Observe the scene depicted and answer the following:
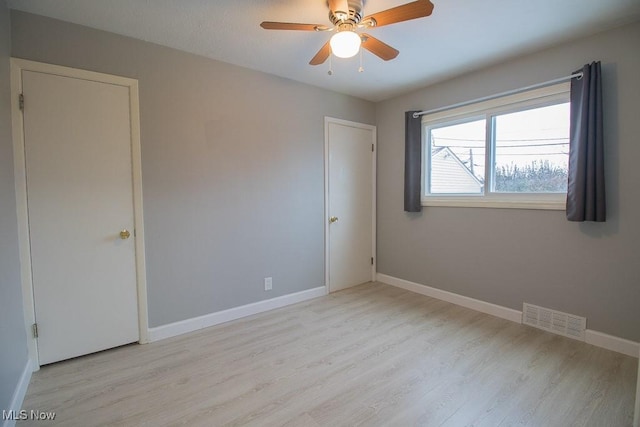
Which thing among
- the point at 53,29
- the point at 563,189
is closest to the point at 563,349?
the point at 563,189

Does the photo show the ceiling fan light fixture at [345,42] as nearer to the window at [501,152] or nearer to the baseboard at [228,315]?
the window at [501,152]

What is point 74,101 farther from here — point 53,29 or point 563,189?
point 563,189

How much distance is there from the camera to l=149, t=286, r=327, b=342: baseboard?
8.20ft

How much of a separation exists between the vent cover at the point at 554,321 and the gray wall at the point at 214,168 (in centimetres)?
213

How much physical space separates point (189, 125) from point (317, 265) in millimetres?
2028

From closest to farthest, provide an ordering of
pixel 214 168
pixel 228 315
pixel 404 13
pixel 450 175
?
pixel 404 13, pixel 214 168, pixel 228 315, pixel 450 175

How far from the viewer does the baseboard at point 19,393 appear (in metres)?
1.53

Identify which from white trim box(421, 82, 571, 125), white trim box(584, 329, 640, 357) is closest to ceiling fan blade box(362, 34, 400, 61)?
white trim box(421, 82, 571, 125)

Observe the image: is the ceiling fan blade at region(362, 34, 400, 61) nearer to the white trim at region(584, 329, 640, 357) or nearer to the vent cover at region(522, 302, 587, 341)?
the vent cover at region(522, 302, 587, 341)

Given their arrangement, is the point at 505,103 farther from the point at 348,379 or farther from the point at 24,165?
the point at 24,165

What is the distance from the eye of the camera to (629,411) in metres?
1.62

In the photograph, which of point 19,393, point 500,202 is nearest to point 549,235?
point 500,202

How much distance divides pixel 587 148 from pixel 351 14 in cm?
205

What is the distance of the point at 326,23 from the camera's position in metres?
2.13
